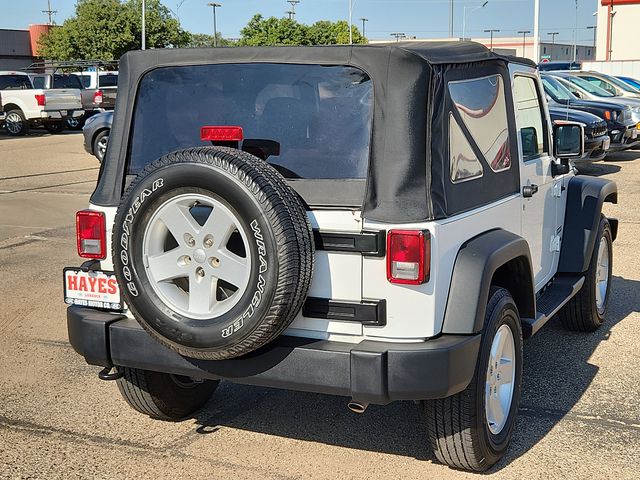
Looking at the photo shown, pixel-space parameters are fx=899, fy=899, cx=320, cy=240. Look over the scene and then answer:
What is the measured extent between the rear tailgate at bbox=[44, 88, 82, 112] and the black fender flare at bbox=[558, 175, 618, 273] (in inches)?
902

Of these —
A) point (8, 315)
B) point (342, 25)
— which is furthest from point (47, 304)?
point (342, 25)

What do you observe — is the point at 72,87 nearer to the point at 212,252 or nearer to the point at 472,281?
the point at 212,252

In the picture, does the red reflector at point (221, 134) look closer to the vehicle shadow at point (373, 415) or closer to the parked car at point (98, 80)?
the vehicle shadow at point (373, 415)

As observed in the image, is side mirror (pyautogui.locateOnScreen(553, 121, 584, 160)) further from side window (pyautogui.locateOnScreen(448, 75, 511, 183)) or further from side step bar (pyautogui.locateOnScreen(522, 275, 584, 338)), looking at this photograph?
side window (pyautogui.locateOnScreen(448, 75, 511, 183))

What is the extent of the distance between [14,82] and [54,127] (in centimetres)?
200

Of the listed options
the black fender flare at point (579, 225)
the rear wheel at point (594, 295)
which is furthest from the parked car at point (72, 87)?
the black fender flare at point (579, 225)

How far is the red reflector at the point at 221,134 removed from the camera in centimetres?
384

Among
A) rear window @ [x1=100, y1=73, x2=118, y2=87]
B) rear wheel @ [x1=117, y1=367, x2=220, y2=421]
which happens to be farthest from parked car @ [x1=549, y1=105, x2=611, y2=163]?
rear window @ [x1=100, y1=73, x2=118, y2=87]

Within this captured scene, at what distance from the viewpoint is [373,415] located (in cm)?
476

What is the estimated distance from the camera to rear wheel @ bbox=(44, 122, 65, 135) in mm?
27027

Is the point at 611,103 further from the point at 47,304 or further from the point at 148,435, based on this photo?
the point at 148,435

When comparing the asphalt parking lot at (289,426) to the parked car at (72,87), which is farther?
the parked car at (72,87)

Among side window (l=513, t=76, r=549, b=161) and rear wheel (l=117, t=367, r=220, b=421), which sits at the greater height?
side window (l=513, t=76, r=549, b=161)

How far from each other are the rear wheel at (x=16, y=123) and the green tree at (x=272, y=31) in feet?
205
